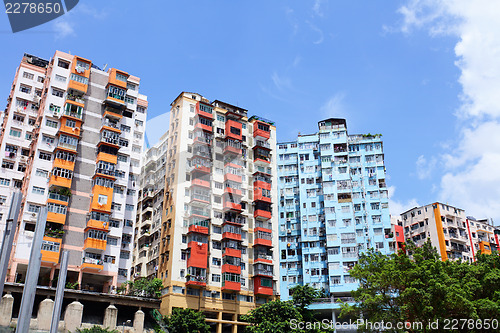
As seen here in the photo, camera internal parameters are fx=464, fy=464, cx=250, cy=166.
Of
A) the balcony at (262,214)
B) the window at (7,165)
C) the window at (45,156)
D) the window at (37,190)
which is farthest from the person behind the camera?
the balcony at (262,214)

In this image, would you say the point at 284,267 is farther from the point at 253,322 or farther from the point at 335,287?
the point at 253,322

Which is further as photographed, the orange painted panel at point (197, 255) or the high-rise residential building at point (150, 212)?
the high-rise residential building at point (150, 212)

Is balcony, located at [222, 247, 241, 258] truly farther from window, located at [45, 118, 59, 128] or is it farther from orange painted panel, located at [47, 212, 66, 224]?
window, located at [45, 118, 59, 128]

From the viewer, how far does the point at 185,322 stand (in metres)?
41.8

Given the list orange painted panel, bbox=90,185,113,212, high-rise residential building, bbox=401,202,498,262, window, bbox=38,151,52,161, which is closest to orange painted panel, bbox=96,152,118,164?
orange painted panel, bbox=90,185,113,212

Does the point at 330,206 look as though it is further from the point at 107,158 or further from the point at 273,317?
the point at 107,158

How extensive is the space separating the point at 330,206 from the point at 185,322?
1170 inches

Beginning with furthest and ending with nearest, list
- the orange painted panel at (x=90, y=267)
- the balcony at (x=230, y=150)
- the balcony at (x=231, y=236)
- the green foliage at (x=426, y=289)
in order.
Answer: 1. the balcony at (x=230, y=150)
2. the balcony at (x=231, y=236)
3. the orange painted panel at (x=90, y=267)
4. the green foliage at (x=426, y=289)

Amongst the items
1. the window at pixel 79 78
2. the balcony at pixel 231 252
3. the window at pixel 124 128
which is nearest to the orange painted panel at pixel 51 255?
the window at pixel 124 128

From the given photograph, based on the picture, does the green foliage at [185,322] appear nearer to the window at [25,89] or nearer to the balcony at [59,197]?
the balcony at [59,197]

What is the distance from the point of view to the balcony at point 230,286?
4825 centimetres

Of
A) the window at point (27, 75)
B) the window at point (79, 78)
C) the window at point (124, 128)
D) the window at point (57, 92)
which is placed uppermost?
the window at point (27, 75)

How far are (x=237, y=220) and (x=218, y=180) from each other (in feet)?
17.0

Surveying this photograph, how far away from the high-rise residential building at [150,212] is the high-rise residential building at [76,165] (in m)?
3.76
